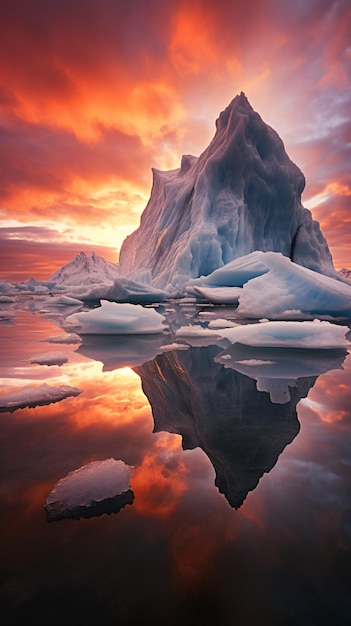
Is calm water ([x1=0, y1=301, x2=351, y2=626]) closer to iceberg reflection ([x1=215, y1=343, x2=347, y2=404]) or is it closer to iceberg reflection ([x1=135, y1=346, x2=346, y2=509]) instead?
iceberg reflection ([x1=135, y1=346, x2=346, y2=509])

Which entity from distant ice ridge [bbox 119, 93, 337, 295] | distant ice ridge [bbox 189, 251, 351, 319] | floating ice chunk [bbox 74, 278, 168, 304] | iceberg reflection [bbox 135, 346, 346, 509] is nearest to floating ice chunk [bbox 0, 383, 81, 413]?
iceberg reflection [bbox 135, 346, 346, 509]

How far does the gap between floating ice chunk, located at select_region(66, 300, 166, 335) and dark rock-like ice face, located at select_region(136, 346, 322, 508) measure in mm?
2202

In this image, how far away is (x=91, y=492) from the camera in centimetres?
119

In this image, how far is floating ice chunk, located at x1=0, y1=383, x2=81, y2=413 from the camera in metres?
2.10

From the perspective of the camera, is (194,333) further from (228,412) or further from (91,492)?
(91,492)

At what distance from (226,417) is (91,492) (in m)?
0.94

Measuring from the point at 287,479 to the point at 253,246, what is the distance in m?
17.7

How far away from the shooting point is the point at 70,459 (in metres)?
1.43

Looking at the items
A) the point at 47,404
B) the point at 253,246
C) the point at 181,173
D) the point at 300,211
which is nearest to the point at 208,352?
the point at 47,404

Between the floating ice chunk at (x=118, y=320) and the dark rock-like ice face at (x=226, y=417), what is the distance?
2.20 m

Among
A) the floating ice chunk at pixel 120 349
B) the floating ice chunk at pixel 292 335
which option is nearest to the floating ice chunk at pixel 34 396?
the floating ice chunk at pixel 120 349

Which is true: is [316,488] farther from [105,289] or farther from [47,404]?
[105,289]

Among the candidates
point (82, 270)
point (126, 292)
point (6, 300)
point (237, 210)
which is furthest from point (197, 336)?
point (82, 270)

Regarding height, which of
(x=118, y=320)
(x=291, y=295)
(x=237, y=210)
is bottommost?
(x=118, y=320)
